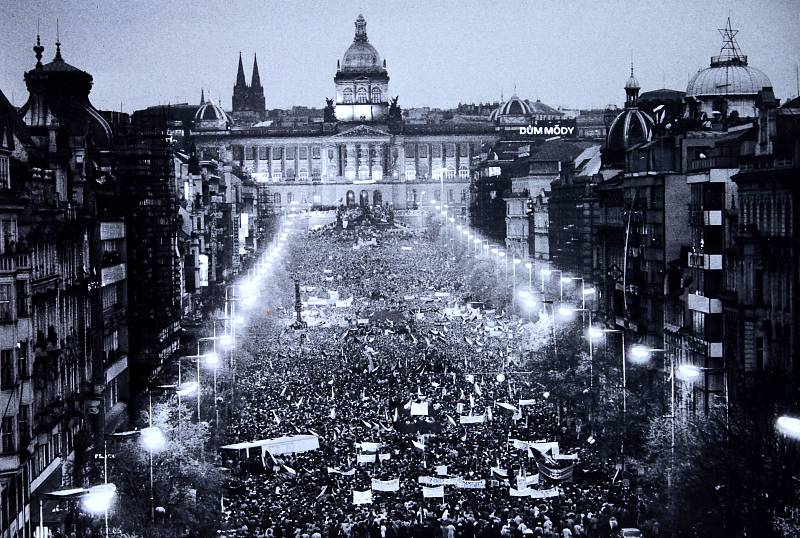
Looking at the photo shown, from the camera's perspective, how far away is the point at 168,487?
40812 mm

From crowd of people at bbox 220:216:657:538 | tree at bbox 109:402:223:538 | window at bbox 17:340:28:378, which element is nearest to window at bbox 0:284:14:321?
window at bbox 17:340:28:378

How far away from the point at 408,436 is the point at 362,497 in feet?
33.1

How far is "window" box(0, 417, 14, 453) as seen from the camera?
37.0 metres

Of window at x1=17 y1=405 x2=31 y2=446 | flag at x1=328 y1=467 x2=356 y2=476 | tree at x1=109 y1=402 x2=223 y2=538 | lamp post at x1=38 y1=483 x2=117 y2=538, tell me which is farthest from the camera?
flag at x1=328 y1=467 x2=356 y2=476

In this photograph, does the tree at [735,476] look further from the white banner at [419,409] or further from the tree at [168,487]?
the white banner at [419,409]

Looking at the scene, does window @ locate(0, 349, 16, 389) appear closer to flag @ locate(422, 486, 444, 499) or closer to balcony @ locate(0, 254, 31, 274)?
balcony @ locate(0, 254, 31, 274)

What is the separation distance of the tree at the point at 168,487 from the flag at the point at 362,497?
380 cm

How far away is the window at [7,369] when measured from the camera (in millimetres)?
36875

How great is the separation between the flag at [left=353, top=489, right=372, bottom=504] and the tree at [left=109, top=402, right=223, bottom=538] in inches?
150

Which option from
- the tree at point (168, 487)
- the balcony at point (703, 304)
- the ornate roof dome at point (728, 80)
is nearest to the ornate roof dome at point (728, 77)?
the ornate roof dome at point (728, 80)

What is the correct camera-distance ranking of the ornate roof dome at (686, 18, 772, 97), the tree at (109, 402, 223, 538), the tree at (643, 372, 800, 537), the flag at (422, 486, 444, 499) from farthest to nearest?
1. the ornate roof dome at (686, 18, 772, 97)
2. the flag at (422, 486, 444, 499)
3. the tree at (109, 402, 223, 538)
4. the tree at (643, 372, 800, 537)

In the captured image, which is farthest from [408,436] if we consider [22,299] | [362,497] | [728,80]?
[728,80]

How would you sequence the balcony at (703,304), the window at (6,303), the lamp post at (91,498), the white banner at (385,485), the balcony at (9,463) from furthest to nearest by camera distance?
1. the balcony at (703,304)
2. the white banner at (385,485)
3. the window at (6,303)
4. the balcony at (9,463)
5. the lamp post at (91,498)

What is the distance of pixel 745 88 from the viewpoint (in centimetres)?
7838
